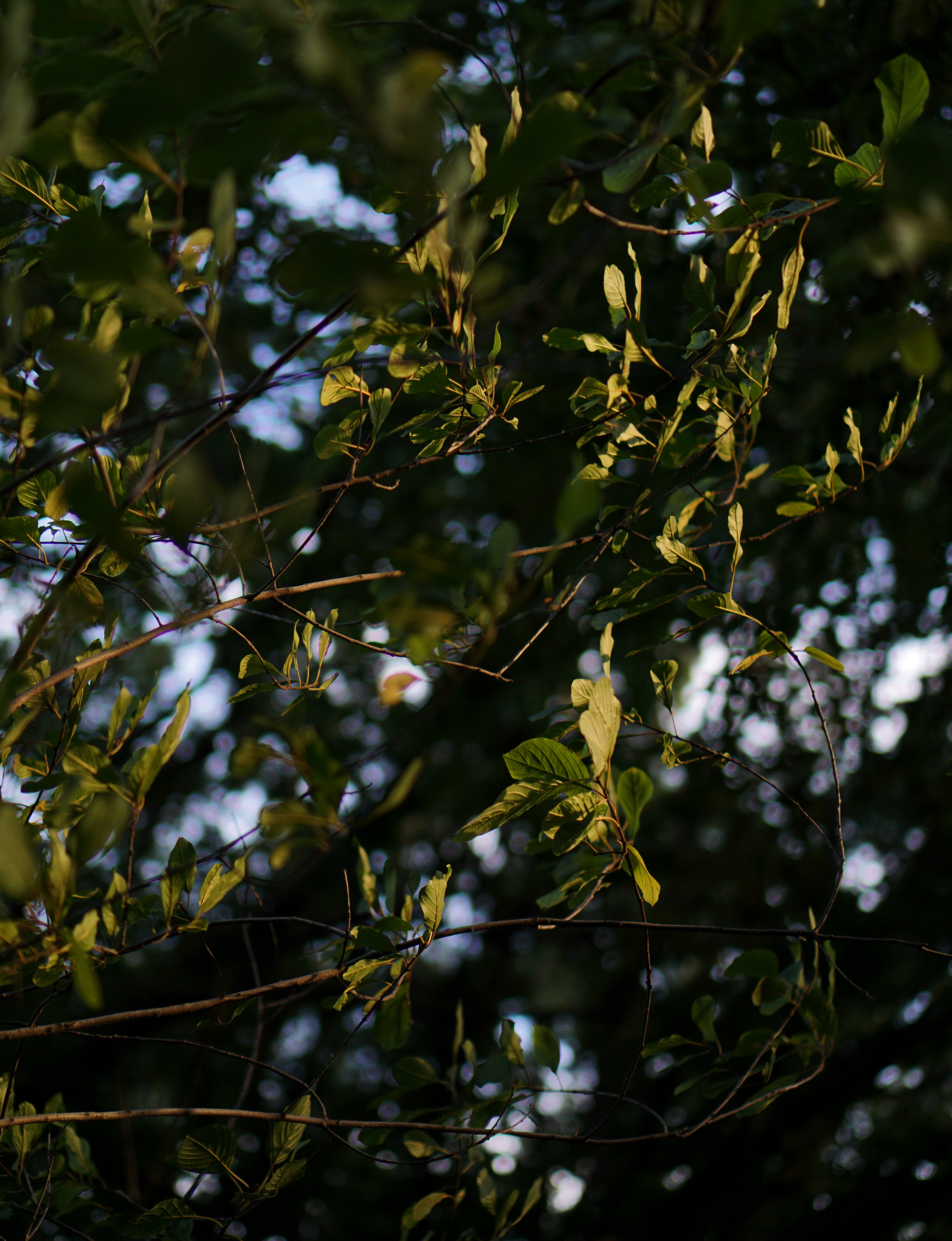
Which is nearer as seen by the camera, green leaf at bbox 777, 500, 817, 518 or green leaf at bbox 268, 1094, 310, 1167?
green leaf at bbox 268, 1094, 310, 1167

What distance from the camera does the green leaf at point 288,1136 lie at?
88 centimetres

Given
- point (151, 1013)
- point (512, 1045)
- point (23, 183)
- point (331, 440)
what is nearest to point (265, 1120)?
point (151, 1013)

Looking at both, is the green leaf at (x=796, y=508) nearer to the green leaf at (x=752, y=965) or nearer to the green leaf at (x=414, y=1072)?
the green leaf at (x=752, y=965)

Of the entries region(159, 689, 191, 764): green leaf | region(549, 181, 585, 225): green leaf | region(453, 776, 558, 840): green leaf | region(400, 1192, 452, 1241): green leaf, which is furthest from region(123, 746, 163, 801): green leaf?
region(549, 181, 585, 225): green leaf

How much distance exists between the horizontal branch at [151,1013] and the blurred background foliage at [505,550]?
12cm

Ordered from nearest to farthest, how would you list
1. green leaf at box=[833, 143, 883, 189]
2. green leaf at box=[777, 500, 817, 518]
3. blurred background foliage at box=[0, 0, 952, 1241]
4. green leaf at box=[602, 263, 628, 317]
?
blurred background foliage at box=[0, 0, 952, 1241] → green leaf at box=[833, 143, 883, 189] → green leaf at box=[602, 263, 628, 317] → green leaf at box=[777, 500, 817, 518]

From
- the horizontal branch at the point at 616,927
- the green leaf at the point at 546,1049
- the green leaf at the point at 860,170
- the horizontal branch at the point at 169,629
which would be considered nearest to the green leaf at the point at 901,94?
the green leaf at the point at 860,170

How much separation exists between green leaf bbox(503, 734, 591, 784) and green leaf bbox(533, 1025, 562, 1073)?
0.45m

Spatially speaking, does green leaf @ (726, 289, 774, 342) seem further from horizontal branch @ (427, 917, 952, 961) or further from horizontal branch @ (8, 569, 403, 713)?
horizontal branch @ (427, 917, 952, 961)

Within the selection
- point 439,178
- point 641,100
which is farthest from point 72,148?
point 641,100

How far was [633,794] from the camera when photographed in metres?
0.78

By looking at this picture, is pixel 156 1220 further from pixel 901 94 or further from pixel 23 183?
pixel 901 94

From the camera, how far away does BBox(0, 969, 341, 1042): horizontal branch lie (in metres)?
0.71

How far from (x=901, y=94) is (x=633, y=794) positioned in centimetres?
66
